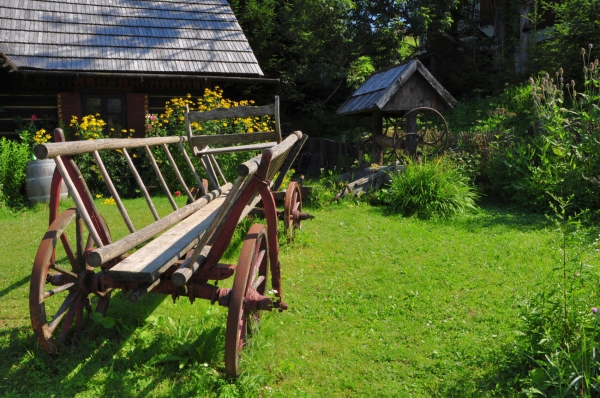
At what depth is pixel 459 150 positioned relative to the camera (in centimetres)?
880

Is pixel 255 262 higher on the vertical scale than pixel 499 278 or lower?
higher

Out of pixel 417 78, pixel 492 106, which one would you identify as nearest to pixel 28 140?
pixel 417 78

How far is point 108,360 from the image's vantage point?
3.02 metres

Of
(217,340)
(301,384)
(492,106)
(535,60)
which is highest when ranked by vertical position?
(535,60)

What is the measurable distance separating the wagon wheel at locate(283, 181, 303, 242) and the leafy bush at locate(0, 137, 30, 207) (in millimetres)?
4951

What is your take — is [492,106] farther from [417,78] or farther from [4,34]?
[4,34]

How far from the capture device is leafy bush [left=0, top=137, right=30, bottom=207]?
7.96m

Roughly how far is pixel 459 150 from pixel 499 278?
4.82 m

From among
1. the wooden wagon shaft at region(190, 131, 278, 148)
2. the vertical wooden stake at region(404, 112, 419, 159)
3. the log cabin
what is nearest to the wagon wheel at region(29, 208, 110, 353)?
the wooden wagon shaft at region(190, 131, 278, 148)

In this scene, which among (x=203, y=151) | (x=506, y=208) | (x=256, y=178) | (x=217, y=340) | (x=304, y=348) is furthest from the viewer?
(x=506, y=208)

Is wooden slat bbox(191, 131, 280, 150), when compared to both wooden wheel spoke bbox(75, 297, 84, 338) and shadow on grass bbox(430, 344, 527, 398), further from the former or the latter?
shadow on grass bbox(430, 344, 527, 398)

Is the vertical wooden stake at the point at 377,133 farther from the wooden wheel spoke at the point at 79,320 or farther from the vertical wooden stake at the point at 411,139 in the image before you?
the wooden wheel spoke at the point at 79,320

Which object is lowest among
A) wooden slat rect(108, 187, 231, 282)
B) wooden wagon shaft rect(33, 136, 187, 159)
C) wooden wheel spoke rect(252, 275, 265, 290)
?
wooden wheel spoke rect(252, 275, 265, 290)

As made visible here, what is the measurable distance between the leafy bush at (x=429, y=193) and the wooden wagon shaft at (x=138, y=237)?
3180 mm
